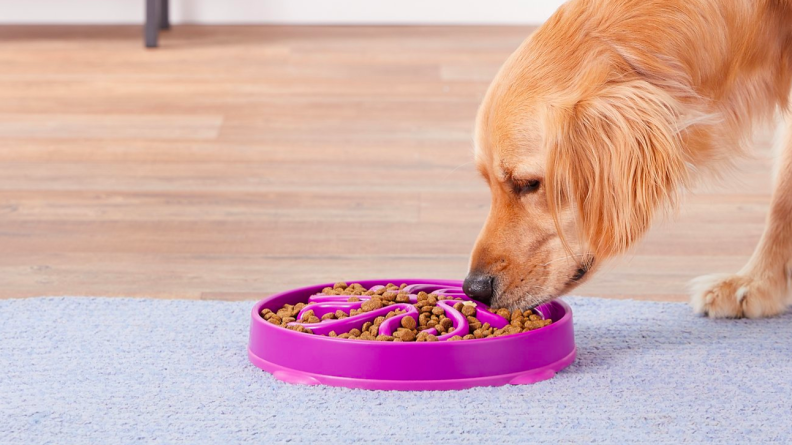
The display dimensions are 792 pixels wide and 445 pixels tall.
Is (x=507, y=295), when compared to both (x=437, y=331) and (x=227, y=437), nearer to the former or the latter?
(x=437, y=331)

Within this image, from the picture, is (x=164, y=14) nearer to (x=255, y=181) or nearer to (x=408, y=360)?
(x=255, y=181)

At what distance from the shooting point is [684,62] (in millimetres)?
1458

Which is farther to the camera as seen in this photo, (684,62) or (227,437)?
(684,62)

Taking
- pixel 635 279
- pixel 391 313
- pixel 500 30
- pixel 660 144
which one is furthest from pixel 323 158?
pixel 500 30

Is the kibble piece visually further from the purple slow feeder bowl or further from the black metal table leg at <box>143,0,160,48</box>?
the black metal table leg at <box>143,0,160,48</box>

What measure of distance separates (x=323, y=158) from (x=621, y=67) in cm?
163

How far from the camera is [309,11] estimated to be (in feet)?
18.7

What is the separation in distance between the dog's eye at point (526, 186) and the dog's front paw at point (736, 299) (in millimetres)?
518

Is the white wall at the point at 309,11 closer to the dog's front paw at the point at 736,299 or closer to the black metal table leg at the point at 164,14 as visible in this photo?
the black metal table leg at the point at 164,14

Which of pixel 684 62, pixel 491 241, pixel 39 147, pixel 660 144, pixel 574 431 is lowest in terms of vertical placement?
pixel 39 147

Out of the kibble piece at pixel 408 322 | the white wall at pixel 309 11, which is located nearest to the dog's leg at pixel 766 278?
the kibble piece at pixel 408 322

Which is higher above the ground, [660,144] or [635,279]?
[660,144]

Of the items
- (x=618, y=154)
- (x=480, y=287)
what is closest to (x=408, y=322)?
(x=480, y=287)

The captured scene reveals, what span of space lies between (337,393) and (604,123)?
0.55 metres
